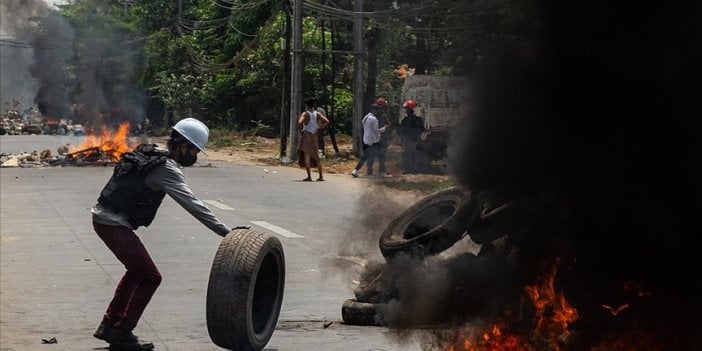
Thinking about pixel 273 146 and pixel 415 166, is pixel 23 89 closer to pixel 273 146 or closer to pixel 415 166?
pixel 273 146

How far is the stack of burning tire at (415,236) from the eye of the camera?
8.62 metres

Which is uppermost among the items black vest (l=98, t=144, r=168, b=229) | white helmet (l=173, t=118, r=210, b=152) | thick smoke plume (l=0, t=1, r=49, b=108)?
white helmet (l=173, t=118, r=210, b=152)

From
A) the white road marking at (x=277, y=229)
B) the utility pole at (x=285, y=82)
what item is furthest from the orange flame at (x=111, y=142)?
the white road marking at (x=277, y=229)

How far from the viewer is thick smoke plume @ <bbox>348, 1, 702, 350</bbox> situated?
6.32 m

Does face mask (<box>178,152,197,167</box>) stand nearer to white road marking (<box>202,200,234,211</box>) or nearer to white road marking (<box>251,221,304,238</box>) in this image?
white road marking (<box>251,221,304,238</box>)

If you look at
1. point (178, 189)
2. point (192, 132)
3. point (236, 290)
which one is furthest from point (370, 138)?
point (236, 290)

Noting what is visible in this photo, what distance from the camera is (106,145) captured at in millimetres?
33688

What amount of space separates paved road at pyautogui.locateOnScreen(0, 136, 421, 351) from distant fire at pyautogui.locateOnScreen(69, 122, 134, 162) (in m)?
8.23

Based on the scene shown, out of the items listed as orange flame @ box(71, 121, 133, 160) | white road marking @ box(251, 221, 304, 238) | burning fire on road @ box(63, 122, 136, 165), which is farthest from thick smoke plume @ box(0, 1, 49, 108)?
white road marking @ box(251, 221, 304, 238)

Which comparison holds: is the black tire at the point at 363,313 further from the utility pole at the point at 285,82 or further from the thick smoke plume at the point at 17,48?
the thick smoke plume at the point at 17,48

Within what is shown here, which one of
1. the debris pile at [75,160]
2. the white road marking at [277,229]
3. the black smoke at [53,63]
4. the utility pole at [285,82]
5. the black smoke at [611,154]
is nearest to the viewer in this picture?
the black smoke at [611,154]

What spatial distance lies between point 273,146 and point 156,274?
34724 mm

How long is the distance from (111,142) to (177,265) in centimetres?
2204

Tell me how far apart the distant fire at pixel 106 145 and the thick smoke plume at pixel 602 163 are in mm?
24506
